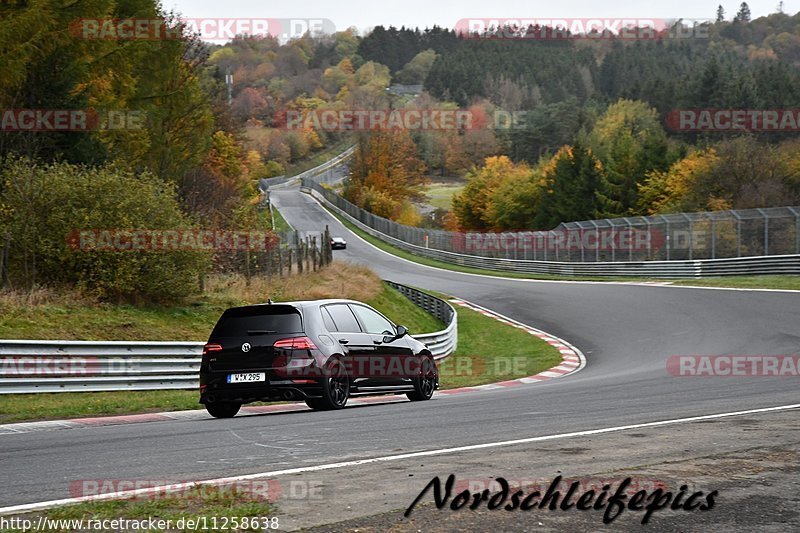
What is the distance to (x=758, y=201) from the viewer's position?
63.5 metres

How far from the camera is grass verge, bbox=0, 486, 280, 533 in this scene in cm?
548

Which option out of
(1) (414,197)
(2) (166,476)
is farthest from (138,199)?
(1) (414,197)

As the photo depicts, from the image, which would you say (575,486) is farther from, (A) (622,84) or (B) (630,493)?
(A) (622,84)

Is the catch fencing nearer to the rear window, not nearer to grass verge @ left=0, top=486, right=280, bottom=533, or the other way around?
the rear window

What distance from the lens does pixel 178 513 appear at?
5.83 meters

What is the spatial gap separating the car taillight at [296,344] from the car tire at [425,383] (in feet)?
9.04

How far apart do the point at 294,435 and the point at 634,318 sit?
78.9ft

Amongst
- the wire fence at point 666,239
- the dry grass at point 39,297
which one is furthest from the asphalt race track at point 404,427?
the wire fence at point 666,239

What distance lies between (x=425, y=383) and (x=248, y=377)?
3.57m

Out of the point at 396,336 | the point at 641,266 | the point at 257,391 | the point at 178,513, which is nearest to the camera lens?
the point at 178,513

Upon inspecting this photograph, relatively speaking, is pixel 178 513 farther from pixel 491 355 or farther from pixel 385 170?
pixel 385 170
